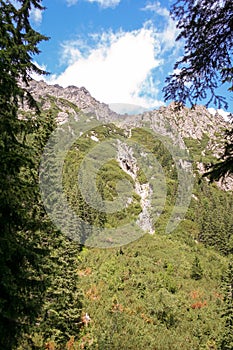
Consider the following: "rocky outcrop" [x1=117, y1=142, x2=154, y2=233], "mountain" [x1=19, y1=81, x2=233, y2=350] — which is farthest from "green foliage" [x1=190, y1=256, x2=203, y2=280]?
"rocky outcrop" [x1=117, y1=142, x2=154, y2=233]

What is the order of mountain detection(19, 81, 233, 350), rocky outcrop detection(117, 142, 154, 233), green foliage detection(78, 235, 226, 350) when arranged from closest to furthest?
1. mountain detection(19, 81, 233, 350)
2. green foliage detection(78, 235, 226, 350)
3. rocky outcrop detection(117, 142, 154, 233)

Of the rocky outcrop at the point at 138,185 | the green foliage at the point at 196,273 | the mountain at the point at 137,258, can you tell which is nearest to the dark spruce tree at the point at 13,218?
the mountain at the point at 137,258

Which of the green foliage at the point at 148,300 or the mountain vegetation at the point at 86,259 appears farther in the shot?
the green foliage at the point at 148,300

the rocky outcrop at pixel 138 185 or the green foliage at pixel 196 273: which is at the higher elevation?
the rocky outcrop at pixel 138 185

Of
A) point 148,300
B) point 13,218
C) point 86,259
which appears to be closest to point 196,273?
point 148,300

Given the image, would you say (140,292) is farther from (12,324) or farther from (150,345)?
(12,324)

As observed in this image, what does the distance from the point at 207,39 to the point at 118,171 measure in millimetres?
96768

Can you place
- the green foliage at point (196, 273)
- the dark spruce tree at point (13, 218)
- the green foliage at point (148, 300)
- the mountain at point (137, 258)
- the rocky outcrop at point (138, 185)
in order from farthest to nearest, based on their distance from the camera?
the rocky outcrop at point (138, 185)
the green foliage at point (196, 273)
the green foliage at point (148, 300)
the mountain at point (137, 258)
the dark spruce tree at point (13, 218)

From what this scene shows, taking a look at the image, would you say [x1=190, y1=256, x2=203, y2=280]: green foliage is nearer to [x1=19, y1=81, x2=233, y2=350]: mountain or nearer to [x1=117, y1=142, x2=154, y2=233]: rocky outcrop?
[x1=19, y1=81, x2=233, y2=350]: mountain

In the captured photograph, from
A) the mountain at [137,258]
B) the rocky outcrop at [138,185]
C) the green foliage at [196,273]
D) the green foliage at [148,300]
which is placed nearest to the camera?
the mountain at [137,258]

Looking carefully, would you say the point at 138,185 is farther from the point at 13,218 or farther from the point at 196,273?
the point at 13,218

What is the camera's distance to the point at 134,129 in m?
187

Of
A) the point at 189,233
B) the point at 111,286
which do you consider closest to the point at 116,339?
the point at 111,286

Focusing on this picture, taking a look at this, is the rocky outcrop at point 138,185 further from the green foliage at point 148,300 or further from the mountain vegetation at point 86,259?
the green foliage at point 148,300
